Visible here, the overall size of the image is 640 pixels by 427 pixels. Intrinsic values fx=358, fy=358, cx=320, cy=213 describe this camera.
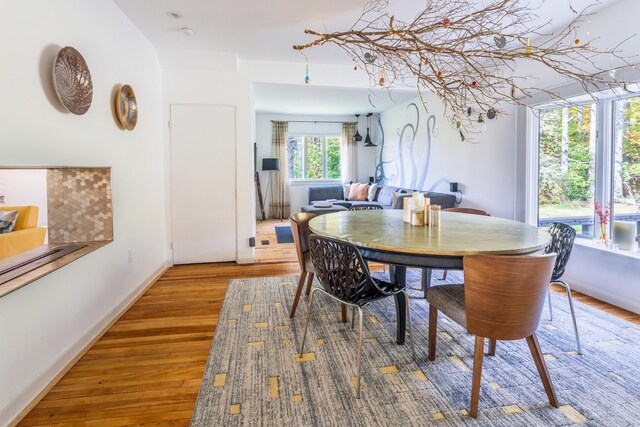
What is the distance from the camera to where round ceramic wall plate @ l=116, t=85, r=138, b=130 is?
2.80m

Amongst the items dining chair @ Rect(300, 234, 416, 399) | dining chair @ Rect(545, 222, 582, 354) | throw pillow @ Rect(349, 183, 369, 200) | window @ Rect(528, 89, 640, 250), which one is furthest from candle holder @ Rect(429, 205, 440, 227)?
throw pillow @ Rect(349, 183, 369, 200)

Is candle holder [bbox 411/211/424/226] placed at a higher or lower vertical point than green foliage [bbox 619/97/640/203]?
lower

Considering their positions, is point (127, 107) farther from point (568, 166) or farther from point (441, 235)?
point (568, 166)

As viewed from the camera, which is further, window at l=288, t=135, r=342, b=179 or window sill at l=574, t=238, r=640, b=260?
window at l=288, t=135, r=342, b=179

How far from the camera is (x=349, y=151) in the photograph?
8.28 m

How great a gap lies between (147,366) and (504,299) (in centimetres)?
193

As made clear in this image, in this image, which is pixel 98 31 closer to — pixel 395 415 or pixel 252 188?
pixel 252 188

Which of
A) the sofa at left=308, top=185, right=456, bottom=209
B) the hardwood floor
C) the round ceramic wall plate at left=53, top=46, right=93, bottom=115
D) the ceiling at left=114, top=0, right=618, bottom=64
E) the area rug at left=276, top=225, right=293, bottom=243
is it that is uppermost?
the ceiling at left=114, top=0, right=618, bottom=64

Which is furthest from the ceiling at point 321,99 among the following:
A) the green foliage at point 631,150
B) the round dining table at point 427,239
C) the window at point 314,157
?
the round dining table at point 427,239

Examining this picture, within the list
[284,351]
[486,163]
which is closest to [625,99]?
[486,163]

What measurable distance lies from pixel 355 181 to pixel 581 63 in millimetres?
5470

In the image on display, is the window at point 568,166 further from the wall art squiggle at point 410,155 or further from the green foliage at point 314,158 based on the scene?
the green foliage at point 314,158

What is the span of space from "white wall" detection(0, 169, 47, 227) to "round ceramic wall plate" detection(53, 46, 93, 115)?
0.44 metres

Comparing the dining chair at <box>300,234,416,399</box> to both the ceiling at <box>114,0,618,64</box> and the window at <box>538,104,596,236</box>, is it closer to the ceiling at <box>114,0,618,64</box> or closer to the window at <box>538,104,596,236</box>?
the ceiling at <box>114,0,618,64</box>
